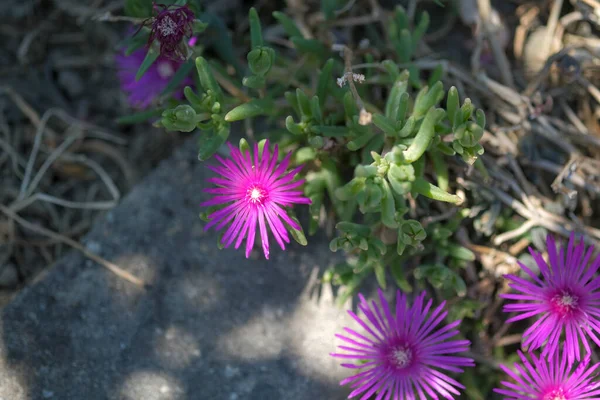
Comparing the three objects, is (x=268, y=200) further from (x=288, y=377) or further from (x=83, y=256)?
(x=83, y=256)

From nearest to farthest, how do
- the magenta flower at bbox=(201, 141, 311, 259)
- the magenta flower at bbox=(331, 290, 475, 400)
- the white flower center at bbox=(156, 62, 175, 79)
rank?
the magenta flower at bbox=(201, 141, 311, 259), the magenta flower at bbox=(331, 290, 475, 400), the white flower center at bbox=(156, 62, 175, 79)

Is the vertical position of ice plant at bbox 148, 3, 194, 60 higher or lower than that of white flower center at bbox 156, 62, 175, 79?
lower

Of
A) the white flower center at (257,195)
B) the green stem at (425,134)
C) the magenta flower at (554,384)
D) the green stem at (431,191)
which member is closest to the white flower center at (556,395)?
the magenta flower at (554,384)

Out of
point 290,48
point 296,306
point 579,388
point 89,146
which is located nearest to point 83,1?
point 89,146

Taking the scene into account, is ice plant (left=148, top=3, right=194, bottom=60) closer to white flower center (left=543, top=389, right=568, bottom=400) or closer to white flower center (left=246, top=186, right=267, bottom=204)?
white flower center (left=246, top=186, right=267, bottom=204)

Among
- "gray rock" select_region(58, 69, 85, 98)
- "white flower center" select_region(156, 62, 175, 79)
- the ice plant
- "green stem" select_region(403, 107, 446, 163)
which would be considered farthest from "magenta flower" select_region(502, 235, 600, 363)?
"gray rock" select_region(58, 69, 85, 98)

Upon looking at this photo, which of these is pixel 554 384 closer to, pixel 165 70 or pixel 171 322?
pixel 171 322
